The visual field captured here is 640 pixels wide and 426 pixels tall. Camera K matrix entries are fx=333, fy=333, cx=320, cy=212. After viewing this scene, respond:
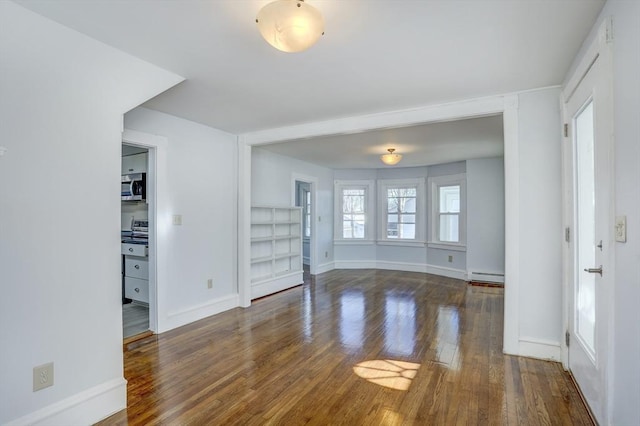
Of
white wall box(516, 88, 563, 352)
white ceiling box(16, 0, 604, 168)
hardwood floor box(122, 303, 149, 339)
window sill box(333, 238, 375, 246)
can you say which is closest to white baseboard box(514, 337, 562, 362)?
white wall box(516, 88, 563, 352)

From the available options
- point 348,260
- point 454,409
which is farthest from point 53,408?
point 348,260

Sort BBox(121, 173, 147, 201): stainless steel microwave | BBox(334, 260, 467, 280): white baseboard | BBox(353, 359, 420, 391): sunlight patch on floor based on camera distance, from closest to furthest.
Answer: BBox(353, 359, 420, 391): sunlight patch on floor < BBox(121, 173, 147, 201): stainless steel microwave < BBox(334, 260, 467, 280): white baseboard

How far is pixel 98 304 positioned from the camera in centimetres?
214

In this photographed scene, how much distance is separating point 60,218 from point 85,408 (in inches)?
45.7

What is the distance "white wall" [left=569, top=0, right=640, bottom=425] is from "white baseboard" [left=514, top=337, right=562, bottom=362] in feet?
4.33

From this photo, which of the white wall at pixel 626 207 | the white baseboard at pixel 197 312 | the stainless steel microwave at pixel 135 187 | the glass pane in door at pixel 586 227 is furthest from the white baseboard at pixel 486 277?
the stainless steel microwave at pixel 135 187

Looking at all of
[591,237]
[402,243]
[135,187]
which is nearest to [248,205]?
[135,187]

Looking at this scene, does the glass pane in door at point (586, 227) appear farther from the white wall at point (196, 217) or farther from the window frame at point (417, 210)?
the window frame at point (417, 210)

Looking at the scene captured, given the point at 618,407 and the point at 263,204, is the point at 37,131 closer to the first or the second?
the point at 618,407

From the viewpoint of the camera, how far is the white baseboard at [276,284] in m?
5.09

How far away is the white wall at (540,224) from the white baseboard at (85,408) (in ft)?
10.5

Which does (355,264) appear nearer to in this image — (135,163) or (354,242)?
(354,242)

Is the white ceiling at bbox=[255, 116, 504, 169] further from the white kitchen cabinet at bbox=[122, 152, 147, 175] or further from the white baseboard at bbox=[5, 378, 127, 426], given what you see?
the white baseboard at bbox=[5, 378, 127, 426]

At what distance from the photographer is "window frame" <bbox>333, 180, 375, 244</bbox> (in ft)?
25.5
